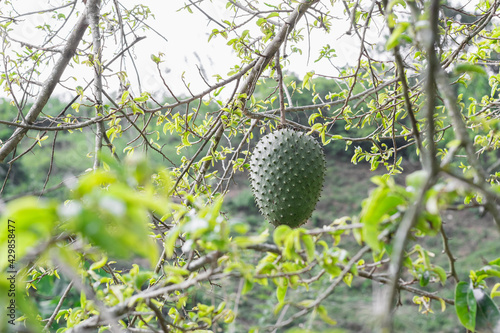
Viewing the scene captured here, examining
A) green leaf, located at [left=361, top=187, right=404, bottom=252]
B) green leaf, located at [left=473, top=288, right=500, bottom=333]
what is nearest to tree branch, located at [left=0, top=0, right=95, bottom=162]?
green leaf, located at [left=361, top=187, right=404, bottom=252]

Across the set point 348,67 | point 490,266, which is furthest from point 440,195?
point 348,67

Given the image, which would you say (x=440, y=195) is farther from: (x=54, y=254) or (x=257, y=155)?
(x=257, y=155)

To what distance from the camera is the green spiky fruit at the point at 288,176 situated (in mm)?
1536

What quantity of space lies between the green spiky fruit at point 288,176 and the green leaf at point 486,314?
0.87 m

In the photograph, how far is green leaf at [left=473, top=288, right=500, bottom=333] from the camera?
669mm

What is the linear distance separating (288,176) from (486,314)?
3.05 feet

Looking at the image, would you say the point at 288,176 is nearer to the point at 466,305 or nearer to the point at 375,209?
the point at 466,305

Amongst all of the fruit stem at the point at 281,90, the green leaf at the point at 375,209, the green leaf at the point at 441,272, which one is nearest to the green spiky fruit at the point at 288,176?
the fruit stem at the point at 281,90

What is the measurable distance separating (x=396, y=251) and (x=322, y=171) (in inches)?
47.0

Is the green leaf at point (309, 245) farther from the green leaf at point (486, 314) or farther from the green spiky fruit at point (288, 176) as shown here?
the green spiky fruit at point (288, 176)

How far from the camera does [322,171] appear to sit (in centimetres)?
162

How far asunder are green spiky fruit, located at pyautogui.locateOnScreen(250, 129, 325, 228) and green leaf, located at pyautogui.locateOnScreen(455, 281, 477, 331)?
85cm

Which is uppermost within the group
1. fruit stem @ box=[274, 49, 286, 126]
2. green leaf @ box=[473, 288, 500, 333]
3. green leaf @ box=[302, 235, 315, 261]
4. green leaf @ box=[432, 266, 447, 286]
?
fruit stem @ box=[274, 49, 286, 126]

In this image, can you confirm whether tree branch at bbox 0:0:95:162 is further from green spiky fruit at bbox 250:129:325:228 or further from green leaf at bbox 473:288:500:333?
green leaf at bbox 473:288:500:333
